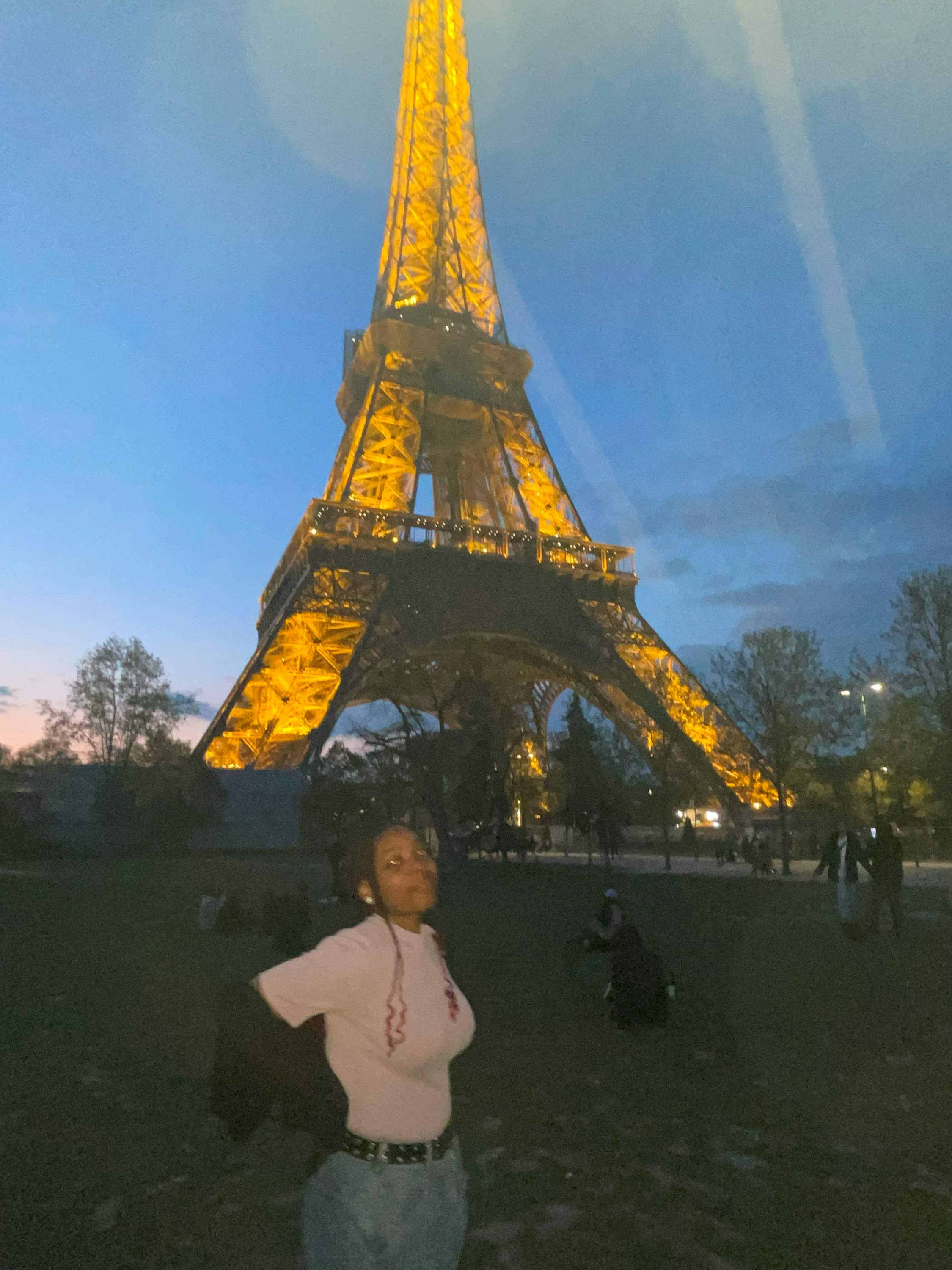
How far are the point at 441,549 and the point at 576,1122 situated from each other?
1076 inches

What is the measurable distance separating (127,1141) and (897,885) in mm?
9995

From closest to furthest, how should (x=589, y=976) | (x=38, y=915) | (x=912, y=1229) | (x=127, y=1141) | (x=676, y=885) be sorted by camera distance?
(x=912, y=1229)
(x=127, y=1141)
(x=589, y=976)
(x=38, y=915)
(x=676, y=885)

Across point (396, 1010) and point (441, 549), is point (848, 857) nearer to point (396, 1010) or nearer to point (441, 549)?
point (396, 1010)

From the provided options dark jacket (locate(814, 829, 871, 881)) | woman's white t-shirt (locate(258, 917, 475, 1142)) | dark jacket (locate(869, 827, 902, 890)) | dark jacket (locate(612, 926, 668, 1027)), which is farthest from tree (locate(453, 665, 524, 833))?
woman's white t-shirt (locate(258, 917, 475, 1142))

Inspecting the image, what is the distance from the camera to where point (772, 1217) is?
3.53m

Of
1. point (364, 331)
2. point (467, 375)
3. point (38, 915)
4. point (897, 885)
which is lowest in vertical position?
point (38, 915)

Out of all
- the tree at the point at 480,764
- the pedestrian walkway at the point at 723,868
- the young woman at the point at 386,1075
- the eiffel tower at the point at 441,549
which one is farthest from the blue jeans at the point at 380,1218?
the eiffel tower at the point at 441,549

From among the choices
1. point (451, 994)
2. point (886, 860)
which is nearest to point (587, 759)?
point (886, 860)

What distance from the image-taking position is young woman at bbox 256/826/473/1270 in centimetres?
177

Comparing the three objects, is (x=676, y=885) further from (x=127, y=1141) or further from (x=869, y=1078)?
(x=127, y=1141)

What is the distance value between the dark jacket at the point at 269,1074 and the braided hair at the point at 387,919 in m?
0.16

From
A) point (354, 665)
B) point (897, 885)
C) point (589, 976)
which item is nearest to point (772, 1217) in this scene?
point (589, 976)

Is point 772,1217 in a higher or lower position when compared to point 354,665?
lower

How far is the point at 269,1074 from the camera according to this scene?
1.79 metres
